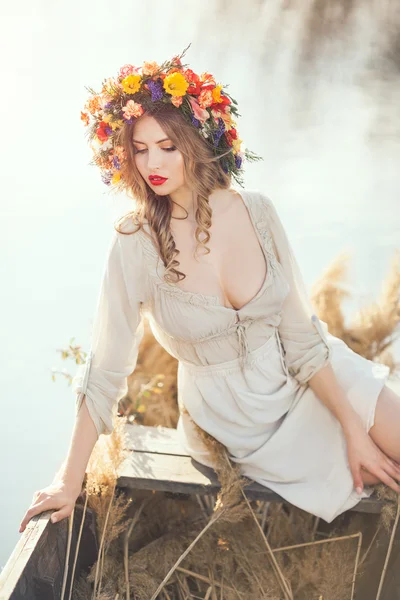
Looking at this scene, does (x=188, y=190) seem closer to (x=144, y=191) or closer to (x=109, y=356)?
(x=144, y=191)

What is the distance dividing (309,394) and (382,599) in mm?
722

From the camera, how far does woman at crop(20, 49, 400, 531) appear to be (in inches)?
72.8

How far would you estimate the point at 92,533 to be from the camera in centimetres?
203

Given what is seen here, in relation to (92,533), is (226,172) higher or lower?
higher

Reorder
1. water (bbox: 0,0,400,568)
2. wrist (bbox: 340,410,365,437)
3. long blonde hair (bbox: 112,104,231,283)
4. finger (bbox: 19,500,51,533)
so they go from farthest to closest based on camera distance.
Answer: water (bbox: 0,0,400,568), wrist (bbox: 340,410,365,437), long blonde hair (bbox: 112,104,231,283), finger (bbox: 19,500,51,533)

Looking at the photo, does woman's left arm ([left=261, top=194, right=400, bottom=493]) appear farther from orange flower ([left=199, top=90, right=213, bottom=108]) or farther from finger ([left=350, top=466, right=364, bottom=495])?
orange flower ([left=199, top=90, right=213, bottom=108])

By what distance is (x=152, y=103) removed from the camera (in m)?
1.82

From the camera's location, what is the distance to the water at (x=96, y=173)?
3.43 meters

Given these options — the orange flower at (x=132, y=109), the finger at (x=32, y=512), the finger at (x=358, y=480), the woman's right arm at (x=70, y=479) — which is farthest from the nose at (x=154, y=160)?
the finger at (x=358, y=480)

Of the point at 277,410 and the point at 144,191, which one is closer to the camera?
the point at 144,191

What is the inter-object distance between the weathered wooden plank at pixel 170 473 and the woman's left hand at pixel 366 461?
0.28ft

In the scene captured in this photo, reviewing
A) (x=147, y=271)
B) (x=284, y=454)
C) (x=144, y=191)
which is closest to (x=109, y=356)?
(x=147, y=271)

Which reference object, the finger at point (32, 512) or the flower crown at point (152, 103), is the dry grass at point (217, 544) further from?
the flower crown at point (152, 103)

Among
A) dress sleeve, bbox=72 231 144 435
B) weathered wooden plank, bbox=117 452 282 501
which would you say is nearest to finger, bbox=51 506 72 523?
dress sleeve, bbox=72 231 144 435
